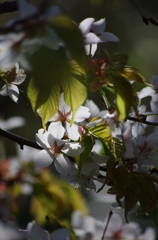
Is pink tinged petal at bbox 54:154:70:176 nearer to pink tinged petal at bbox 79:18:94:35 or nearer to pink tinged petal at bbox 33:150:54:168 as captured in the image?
pink tinged petal at bbox 33:150:54:168

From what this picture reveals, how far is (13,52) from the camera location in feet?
1.11

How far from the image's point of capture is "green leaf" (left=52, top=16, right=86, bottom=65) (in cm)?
29

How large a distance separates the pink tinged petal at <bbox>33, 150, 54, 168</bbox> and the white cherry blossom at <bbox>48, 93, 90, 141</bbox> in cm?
3

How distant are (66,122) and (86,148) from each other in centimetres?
5

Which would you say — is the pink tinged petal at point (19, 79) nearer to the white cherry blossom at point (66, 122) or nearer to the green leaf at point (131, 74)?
the white cherry blossom at point (66, 122)

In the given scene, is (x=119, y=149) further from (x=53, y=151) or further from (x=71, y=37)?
(x=71, y=37)

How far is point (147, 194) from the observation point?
52 centimetres

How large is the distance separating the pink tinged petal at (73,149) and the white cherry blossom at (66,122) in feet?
0.04

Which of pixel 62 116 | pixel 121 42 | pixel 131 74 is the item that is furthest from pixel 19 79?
pixel 121 42

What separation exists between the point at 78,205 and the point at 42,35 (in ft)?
2.69

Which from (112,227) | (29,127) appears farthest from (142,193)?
(29,127)

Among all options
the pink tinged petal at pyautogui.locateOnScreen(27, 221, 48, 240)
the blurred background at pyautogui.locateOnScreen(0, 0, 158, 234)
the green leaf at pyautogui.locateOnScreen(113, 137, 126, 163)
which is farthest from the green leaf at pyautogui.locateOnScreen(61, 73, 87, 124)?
the blurred background at pyautogui.locateOnScreen(0, 0, 158, 234)

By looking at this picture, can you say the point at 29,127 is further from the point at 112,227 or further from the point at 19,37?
the point at 19,37

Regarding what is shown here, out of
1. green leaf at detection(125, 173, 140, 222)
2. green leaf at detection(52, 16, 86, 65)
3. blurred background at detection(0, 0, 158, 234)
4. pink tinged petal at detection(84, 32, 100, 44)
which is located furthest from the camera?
blurred background at detection(0, 0, 158, 234)
